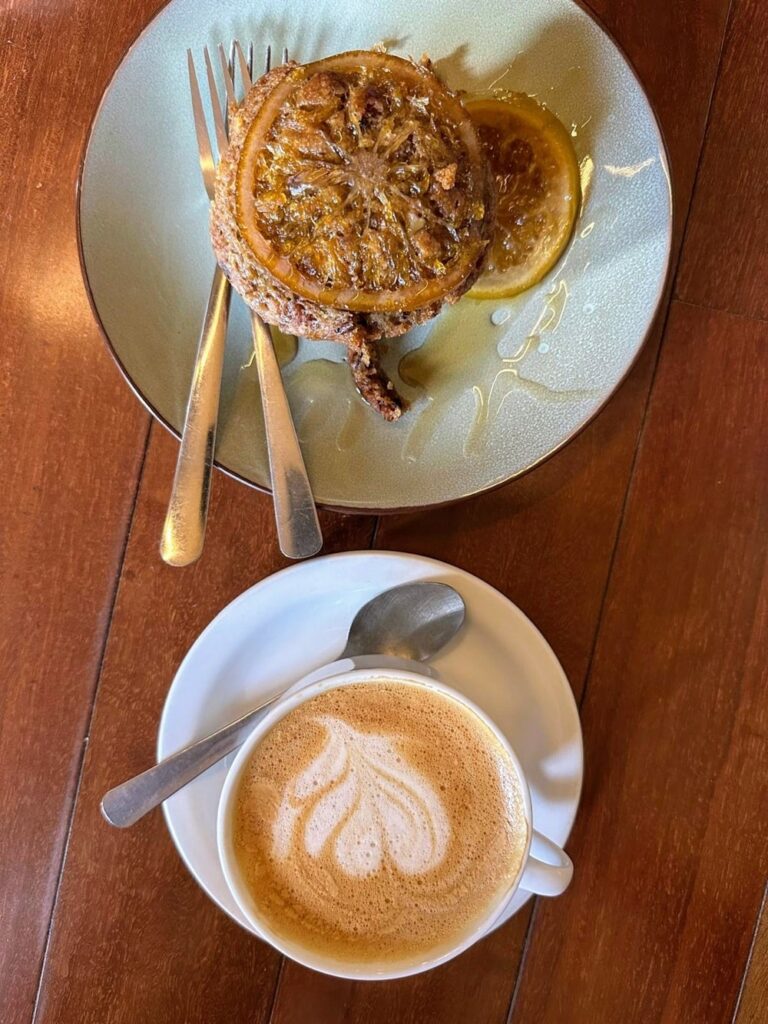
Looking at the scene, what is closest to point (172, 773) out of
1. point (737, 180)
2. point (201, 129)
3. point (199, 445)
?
point (199, 445)

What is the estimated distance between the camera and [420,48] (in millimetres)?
993

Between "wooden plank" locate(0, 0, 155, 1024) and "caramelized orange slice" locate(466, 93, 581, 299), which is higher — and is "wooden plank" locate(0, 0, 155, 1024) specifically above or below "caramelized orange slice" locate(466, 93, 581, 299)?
below

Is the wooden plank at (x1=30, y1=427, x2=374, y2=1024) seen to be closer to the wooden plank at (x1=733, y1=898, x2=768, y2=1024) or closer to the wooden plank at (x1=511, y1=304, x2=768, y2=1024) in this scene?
the wooden plank at (x1=511, y1=304, x2=768, y2=1024)

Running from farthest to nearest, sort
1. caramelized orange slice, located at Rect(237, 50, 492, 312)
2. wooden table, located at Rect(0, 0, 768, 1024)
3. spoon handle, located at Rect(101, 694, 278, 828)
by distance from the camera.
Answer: wooden table, located at Rect(0, 0, 768, 1024) → spoon handle, located at Rect(101, 694, 278, 828) → caramelized orange slice, located at Rect(237, 50, 492, 312)

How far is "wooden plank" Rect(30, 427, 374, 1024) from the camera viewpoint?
112 centimetres

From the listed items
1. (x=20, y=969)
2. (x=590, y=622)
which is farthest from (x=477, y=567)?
(x=20, y=969)

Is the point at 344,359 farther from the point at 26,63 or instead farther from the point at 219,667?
the point at 26,63

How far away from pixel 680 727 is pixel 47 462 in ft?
3.22

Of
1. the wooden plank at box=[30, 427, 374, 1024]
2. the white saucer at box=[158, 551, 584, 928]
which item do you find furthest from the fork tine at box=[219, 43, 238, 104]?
the white saucer at box=[158, 551, 584, 928]

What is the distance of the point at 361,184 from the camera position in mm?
870

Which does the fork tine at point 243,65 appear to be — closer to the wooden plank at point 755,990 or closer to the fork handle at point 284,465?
the fork handle at point 284,465

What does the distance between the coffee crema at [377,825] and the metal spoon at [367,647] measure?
0.09 m

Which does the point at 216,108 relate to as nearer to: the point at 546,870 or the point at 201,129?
the point at 201,129

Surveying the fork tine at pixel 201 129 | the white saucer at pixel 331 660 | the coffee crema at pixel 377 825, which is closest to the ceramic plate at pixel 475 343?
the fork tine at pixel 201 129
